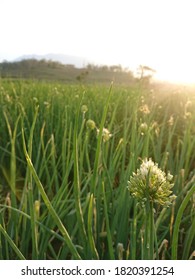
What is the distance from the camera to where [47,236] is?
778 millimetres

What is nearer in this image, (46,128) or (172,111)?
(46,128)

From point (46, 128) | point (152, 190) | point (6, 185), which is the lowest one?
point (6, 185)

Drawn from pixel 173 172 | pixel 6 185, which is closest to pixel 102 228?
pixel 173 172

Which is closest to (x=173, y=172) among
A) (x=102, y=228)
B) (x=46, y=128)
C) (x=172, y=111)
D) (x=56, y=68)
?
(x=102, y=228)

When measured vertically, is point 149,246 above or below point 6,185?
above

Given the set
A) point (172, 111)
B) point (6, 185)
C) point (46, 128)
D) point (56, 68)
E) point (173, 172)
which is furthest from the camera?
point (56, 68)

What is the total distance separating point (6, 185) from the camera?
4.38 ft

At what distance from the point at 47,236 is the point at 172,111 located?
6.67ft

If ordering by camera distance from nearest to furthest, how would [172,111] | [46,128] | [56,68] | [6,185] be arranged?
[6,185], [46,128], [172,111], [56,68]
